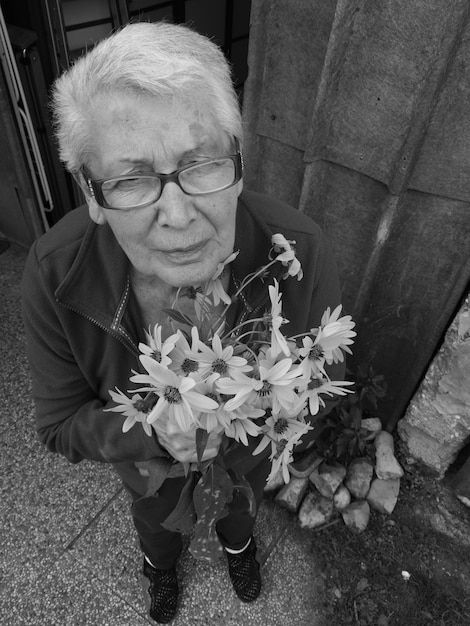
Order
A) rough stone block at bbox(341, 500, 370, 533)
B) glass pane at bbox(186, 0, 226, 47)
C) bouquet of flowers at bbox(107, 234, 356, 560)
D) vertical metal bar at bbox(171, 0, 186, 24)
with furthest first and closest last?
1. glass pane at bbox(186, 0, 226, 47)
2. vertical metal bar at bbox(171, 0, 186, 24)
3. rough stone block at bbox(341, 500, 370, 533)
4. bouquet of flowers at bbox(107, 234, 356, 560)

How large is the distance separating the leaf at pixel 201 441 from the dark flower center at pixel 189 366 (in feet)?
0.67

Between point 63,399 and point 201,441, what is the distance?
744 mm

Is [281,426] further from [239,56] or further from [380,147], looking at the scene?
[239,56]

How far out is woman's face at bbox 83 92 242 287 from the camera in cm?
113

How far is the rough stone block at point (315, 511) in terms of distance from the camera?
2746 mm

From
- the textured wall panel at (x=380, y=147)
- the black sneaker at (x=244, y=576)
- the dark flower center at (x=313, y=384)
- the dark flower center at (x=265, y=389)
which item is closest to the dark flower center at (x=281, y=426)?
the dark flower center at (x=313, y=384)

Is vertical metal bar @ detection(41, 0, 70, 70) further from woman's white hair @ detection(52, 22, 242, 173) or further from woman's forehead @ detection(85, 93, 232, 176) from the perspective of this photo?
woman's forehead @ detection(85, 93, 232, 176)

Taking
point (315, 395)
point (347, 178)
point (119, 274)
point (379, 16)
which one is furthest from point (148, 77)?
point (347, 178)

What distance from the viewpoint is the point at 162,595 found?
7.88 feet

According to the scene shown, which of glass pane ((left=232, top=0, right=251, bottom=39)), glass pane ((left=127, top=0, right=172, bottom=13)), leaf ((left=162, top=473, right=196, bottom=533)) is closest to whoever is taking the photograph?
leaf ((left=162, top=473, right=196, bottom=533))

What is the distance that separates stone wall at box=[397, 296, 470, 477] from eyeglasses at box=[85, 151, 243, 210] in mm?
1495

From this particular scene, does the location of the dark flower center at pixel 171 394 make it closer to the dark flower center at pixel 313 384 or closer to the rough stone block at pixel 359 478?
the dark flower center at pixel 313 384

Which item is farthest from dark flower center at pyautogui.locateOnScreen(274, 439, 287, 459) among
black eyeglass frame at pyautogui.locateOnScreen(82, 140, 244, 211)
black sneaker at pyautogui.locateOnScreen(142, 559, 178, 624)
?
black sneaker at pyautogui.locateOnScreen(142, 559, 178, 624)

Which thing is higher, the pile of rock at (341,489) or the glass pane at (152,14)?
the glass pane at (152,14)
